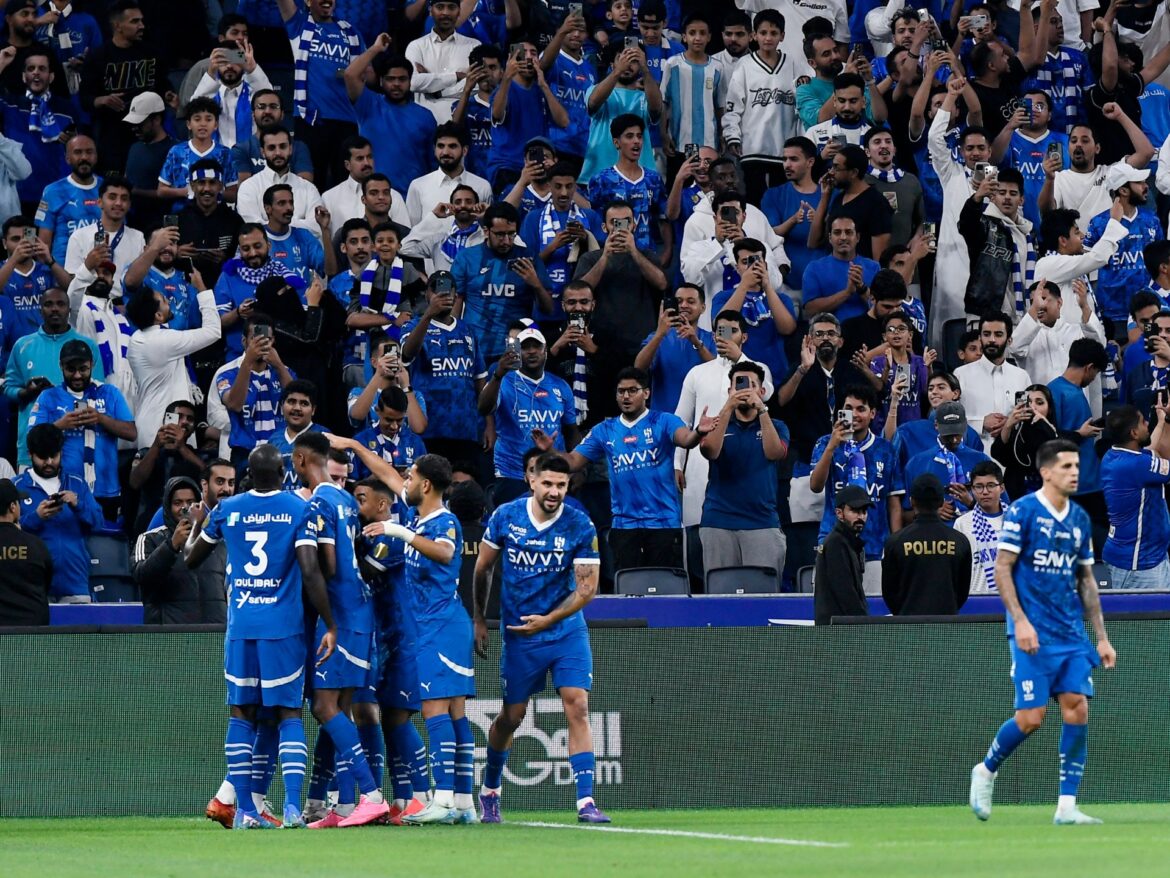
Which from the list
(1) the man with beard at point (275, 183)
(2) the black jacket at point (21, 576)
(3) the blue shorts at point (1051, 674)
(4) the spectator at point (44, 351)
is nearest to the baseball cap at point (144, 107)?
(1) the man with beard at point (275, 183)

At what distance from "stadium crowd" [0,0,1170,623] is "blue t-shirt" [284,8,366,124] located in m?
0.04

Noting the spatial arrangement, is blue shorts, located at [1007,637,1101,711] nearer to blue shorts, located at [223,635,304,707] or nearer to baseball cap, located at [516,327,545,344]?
blue shorts, located at [223,635,304,707]

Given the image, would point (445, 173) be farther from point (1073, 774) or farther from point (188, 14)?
point (1073, 774)

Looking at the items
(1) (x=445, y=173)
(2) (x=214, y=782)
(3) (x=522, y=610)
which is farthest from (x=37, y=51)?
(3) (x=522, y=610)

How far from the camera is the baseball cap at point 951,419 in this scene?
1744cm

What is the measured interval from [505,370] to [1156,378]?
19.4 ft

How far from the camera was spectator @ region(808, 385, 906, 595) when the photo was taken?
17.3 meters

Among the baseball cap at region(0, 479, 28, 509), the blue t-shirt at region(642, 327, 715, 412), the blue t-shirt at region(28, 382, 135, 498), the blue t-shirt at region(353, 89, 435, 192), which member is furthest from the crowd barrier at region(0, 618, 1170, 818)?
the blue t-shirt at region(353, 89, 435, 192)

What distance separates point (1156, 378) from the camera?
18.9m

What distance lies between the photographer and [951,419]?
57.2 ft

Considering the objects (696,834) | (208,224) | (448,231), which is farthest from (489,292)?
(696,834)

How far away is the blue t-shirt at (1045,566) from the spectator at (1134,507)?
564 centimetres

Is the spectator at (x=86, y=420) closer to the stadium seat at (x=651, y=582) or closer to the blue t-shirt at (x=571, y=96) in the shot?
the stadium seat at (x=651, y=582)

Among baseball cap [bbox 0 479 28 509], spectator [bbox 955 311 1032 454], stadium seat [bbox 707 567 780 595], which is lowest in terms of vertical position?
stadium seat [bbox 707 567 780 595]
